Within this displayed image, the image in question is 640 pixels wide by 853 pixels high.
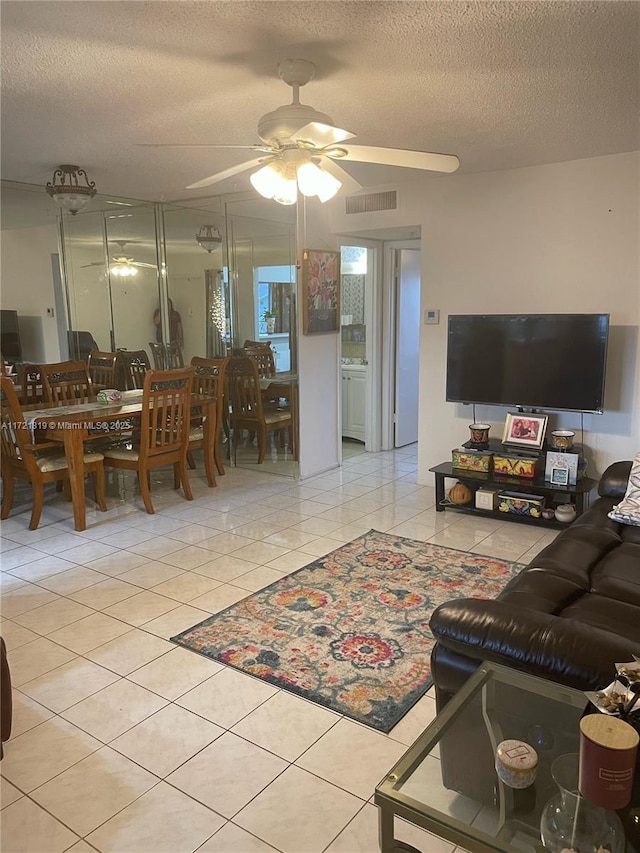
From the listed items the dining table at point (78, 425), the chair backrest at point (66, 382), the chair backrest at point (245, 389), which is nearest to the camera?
the dining table at point (78, 425)

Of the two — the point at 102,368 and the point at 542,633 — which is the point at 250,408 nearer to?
the point at 102,368

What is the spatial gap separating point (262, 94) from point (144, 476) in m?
2.74

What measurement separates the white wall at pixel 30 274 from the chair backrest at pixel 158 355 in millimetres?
918

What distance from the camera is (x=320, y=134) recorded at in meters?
2.36

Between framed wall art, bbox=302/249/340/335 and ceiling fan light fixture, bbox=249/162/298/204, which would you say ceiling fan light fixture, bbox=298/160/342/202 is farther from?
framed wall art, bbox=302/249/340/335

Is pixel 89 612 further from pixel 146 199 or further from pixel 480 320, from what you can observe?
pixel 146 199

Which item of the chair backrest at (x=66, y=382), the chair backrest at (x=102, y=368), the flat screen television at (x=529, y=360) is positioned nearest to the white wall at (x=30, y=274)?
the chair backrest at (x=102, y=368)

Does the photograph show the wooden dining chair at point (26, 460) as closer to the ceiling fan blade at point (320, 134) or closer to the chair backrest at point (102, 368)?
the chair backrest at point (102, 368)

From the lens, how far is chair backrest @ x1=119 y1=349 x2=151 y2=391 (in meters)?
6.29

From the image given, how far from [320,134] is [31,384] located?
13.1 feet

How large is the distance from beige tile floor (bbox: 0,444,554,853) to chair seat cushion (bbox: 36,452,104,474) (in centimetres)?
42

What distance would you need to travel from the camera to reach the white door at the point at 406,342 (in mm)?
6238

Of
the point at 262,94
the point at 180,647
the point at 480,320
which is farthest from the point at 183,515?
the point at 262,94

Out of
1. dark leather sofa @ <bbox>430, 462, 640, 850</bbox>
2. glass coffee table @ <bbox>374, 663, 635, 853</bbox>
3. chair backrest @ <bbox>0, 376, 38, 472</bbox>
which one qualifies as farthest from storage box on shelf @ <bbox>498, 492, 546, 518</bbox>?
chair backrest @ <bbox>0, 376, 38, 472</bbox>
